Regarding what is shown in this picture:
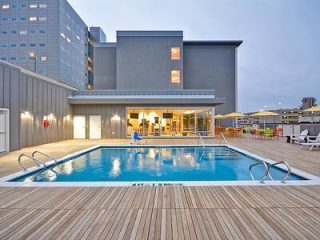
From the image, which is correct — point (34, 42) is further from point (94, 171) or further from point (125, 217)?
point (125, 217)

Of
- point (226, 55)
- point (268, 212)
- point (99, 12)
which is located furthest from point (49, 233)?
point (99, 12)

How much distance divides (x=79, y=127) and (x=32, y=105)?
4.38 meters

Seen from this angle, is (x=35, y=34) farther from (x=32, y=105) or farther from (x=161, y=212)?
(x=161, y=212)

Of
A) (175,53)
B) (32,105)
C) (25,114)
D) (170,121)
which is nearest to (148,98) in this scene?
(170,121)

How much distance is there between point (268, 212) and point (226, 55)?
67.2 feet

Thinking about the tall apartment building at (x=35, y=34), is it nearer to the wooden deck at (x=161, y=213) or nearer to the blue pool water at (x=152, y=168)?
the blue pool water at (x=152, y=168)

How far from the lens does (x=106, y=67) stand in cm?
2095

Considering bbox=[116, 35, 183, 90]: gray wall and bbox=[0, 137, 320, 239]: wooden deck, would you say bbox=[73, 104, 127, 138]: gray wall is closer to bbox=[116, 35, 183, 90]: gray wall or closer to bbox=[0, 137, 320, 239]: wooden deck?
bbox=[116, 35, 183, 90]: gray wall

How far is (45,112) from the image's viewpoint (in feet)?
36.2

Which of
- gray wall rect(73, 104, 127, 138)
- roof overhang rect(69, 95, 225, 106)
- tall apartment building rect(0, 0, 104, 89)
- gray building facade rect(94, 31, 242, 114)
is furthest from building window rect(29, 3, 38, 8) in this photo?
gray wall rect(73, 104, 127, 138)

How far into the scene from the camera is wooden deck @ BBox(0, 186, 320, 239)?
2414mm

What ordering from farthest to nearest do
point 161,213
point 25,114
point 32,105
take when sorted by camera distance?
1. point 32,105
2. point 25,114
3. point 161,213

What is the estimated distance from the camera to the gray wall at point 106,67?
68.6ft

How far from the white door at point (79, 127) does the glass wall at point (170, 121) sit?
3453 mm
